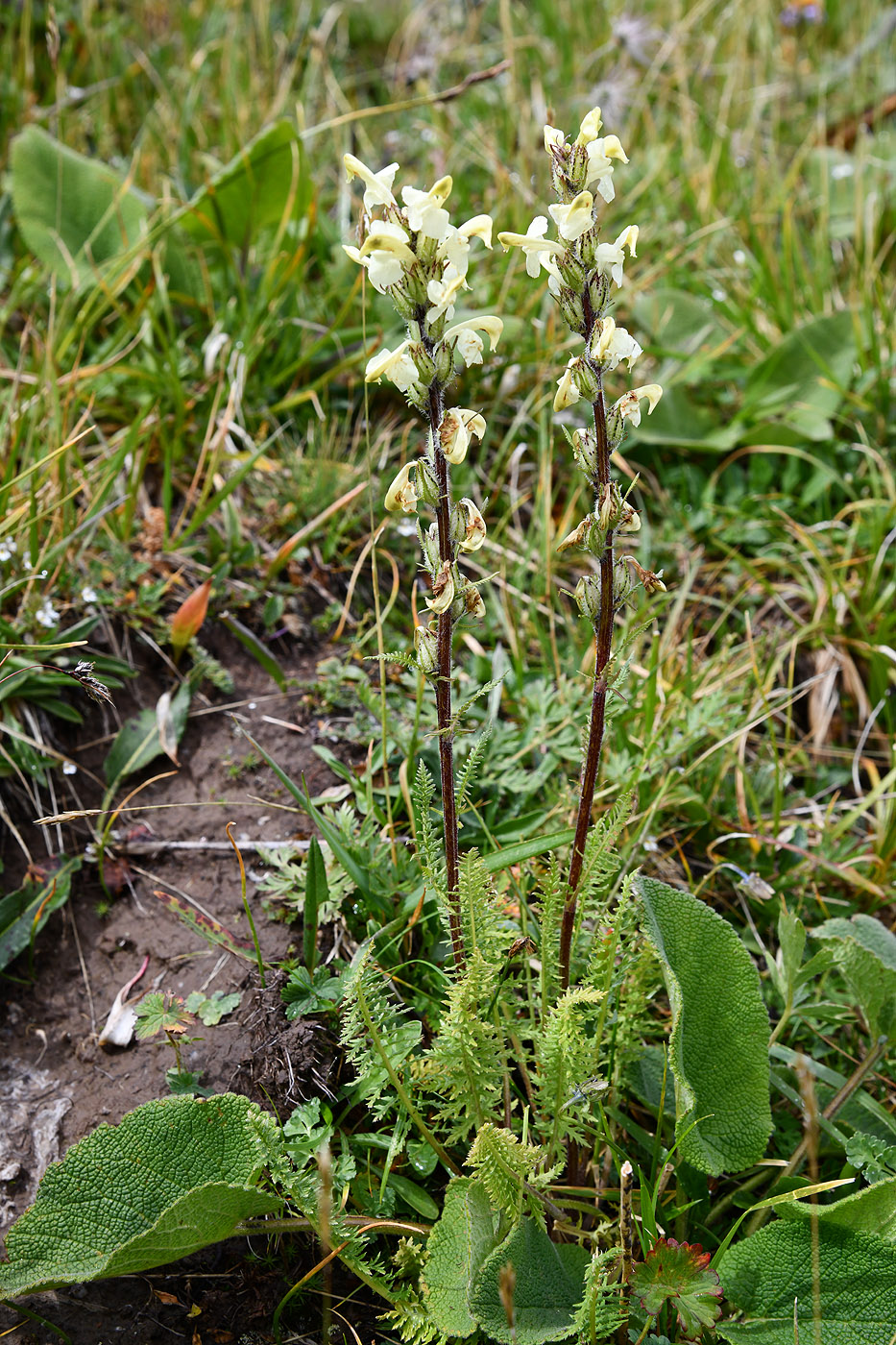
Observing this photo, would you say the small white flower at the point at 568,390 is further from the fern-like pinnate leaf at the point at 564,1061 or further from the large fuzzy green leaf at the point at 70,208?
the large fuzzy green leaf at the point at 70,208

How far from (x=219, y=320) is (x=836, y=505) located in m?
1.98

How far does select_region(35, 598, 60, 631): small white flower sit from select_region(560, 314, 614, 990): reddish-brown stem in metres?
1.30

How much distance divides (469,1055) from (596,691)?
0.57 m

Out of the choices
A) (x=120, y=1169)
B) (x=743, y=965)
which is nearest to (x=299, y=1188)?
(x=120, y=1169)

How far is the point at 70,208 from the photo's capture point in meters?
3.06

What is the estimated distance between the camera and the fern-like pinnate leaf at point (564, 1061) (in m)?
1.46

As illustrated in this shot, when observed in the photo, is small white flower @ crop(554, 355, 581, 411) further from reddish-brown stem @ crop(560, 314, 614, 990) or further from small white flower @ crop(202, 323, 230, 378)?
small white flower @ crop(202, 323, 230, 378)

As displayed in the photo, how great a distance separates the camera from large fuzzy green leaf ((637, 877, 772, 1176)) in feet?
5.27

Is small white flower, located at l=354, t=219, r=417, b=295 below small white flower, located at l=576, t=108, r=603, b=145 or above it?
below

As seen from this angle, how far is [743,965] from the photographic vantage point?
1.65 m

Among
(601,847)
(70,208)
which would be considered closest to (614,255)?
(601,847)

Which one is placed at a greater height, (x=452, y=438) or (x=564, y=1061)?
(x=452, y=438)

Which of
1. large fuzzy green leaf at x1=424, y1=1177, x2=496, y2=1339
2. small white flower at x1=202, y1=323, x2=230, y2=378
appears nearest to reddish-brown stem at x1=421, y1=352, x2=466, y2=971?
large fuzzy green leaf at x1=424, y1=1177, x2=496, y2=1339

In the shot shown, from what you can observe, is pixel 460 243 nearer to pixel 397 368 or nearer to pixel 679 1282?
pixel 397 368
